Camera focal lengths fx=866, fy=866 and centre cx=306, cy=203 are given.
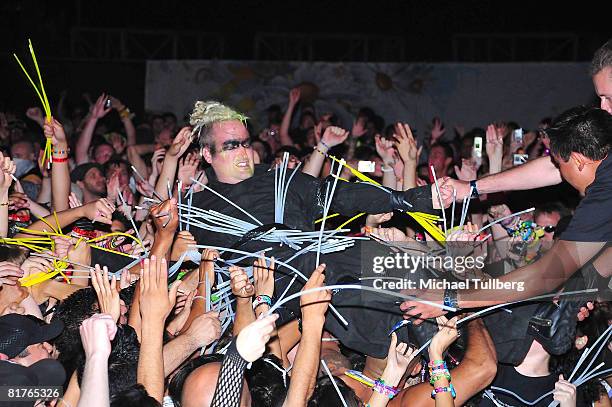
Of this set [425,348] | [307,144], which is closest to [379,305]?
[425,348]

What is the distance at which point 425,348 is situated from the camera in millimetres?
3598

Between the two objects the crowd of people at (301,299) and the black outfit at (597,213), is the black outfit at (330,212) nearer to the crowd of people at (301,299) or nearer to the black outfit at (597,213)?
the crowd of people at (301,299)

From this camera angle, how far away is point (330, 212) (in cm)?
439

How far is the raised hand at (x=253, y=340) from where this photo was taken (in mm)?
2799

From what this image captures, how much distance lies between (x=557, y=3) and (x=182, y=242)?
10.0m

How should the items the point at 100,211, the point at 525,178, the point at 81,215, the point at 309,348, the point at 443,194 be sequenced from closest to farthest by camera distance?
the point at 309,348 < the point at 443,194 < the point at 525,178 < the point at 100,211 < the point at 81,215

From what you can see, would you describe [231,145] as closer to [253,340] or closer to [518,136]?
[253,340]

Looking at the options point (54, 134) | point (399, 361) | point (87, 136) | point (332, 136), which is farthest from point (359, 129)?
point (399, 361)

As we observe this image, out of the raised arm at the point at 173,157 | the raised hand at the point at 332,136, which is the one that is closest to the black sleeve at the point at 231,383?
the raised arm at the point at 173,157

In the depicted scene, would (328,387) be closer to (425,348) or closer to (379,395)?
(379,395)

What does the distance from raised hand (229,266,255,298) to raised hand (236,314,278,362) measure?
766mm

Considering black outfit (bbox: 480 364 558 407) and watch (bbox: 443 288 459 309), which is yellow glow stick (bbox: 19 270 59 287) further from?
black outfit (bbox: 480 364 558 407)

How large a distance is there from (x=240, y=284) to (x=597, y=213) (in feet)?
4.92

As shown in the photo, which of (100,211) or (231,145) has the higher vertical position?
(231,145)
